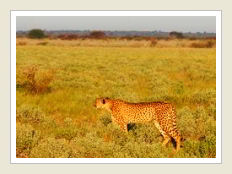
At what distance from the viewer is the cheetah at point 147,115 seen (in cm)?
978

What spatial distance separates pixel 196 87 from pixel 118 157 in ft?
29.9

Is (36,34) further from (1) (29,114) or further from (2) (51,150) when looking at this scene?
(2) (51,150)

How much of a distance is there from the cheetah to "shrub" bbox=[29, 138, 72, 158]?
1491 millimetres

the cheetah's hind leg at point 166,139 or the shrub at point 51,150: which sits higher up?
the cheetah's hind leg at point 166,139

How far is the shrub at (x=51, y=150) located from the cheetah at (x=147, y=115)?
1.49 meters

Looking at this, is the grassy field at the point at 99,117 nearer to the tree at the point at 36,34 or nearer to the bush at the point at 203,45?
the bush at the point at 203,45

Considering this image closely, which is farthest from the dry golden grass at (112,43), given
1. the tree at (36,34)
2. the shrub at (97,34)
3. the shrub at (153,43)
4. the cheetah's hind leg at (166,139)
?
the cheetah's hind leg at (166,139)

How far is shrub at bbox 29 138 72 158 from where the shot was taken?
9094mm

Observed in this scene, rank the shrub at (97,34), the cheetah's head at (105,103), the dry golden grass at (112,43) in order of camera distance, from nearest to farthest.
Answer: the cheetah's head at (105,103) < the dry golden grass at (112,43) < the shrub at (97,34)

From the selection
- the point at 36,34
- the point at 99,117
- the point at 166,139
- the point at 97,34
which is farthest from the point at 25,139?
the point at 36,34

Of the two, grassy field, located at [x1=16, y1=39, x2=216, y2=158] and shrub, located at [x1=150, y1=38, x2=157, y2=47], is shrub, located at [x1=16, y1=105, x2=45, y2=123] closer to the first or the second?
grassy field, located at [x1=16, y1=39, x2=216, y2=158]

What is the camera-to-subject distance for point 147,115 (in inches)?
398

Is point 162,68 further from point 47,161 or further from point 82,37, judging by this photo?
Answer: point 82,37

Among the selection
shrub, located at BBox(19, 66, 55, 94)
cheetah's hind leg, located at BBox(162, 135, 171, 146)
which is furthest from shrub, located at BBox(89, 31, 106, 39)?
cheetah's hind leg, located at BBox(162, 135, 171, 146)
